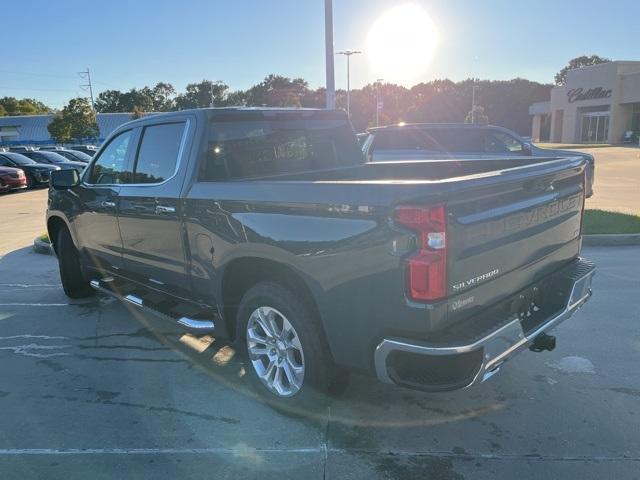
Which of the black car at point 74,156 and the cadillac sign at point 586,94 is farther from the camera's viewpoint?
the cadillac sign at point 586,94

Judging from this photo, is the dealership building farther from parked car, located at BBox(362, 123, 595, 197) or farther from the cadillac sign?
parked car, located at BBox(362, 123, 595, 197)

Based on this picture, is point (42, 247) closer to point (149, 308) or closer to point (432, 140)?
point (149, 308)

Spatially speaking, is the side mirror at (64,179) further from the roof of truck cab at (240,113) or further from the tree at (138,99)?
the tree at (138,99)

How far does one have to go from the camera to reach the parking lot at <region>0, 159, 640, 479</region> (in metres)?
3.02

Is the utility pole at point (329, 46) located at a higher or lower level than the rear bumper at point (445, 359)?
higher

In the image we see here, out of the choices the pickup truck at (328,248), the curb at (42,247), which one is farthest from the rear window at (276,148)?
the curb at (42,247)

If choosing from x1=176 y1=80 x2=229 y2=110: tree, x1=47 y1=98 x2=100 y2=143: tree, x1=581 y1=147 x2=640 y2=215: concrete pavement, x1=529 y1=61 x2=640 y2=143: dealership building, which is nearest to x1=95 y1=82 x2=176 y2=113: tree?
x1=176 y1=80 x2=229 y2=110: tree

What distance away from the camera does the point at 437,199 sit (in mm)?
2643

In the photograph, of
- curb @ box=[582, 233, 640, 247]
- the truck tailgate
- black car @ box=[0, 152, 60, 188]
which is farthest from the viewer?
black car @ box=[0, 152, 60, 188]

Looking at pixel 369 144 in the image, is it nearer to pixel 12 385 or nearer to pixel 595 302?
pixel 595 302

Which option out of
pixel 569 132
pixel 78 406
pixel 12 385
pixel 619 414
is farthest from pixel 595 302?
pixel 569 132

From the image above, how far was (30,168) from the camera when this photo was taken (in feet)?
77.3

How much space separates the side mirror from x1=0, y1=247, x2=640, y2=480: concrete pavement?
158cm

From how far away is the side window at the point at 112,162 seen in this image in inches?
195
